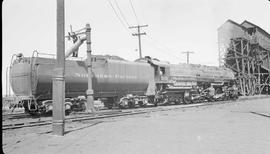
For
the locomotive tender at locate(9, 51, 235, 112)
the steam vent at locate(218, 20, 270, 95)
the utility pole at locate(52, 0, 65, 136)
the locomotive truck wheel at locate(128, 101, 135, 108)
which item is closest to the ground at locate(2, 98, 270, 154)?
the utility pole at locate(52, 0, 65, 136)

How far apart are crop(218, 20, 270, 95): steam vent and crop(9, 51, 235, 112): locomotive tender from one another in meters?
16.7

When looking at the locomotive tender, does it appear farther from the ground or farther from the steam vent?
the steam vent

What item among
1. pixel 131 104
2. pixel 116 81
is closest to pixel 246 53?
pixel 131 104

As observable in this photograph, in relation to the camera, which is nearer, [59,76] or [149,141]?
[149,141]

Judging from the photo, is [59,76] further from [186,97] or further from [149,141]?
[186,97]

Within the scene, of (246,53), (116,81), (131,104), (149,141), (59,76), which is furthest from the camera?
(246,53)

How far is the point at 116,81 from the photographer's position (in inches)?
773

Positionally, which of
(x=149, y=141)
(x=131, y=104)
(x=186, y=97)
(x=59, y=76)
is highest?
(x=59, y=76)

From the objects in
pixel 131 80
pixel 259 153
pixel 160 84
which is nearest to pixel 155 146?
pixel 259 153

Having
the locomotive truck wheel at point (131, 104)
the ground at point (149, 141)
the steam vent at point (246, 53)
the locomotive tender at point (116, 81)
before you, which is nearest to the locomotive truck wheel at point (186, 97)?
the locomotive tender at point (116, 81)

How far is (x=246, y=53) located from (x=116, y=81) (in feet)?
112

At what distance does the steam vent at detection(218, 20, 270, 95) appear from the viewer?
149 ft

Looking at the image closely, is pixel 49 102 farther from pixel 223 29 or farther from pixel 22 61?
pixel 223 29

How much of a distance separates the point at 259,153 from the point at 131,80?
1527 cm
